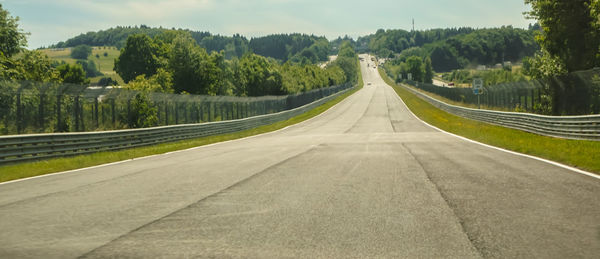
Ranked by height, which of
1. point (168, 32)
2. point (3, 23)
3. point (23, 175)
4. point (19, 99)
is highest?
point (168, 32)

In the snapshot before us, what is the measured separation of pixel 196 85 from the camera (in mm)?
73375

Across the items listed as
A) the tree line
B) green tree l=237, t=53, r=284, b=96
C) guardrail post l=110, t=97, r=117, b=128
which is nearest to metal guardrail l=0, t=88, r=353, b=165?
guardrail post l=110, t=97, r=117, b=128

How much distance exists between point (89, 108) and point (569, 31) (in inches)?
1109

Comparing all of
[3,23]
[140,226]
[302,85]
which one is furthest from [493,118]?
[302,85]

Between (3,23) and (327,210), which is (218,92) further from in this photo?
(327,210)

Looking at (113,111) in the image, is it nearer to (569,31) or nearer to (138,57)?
(569,31)

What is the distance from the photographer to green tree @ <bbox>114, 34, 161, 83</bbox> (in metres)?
101

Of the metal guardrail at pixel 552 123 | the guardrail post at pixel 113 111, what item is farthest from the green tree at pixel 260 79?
the guardrail post at pixel 113 111

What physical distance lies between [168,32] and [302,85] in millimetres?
33689

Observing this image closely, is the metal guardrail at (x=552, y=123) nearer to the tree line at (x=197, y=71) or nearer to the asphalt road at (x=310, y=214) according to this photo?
the asphalt road at (x=310, y=214)

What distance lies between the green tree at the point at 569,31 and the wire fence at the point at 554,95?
354 cm

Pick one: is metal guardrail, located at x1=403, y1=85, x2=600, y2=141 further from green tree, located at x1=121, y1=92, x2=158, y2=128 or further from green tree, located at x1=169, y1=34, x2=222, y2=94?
green tree, located at x1=169, y1=34, x2=222, y2=94

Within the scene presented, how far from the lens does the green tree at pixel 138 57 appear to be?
100875 millimetres

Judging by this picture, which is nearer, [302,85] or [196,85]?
[196,85]
